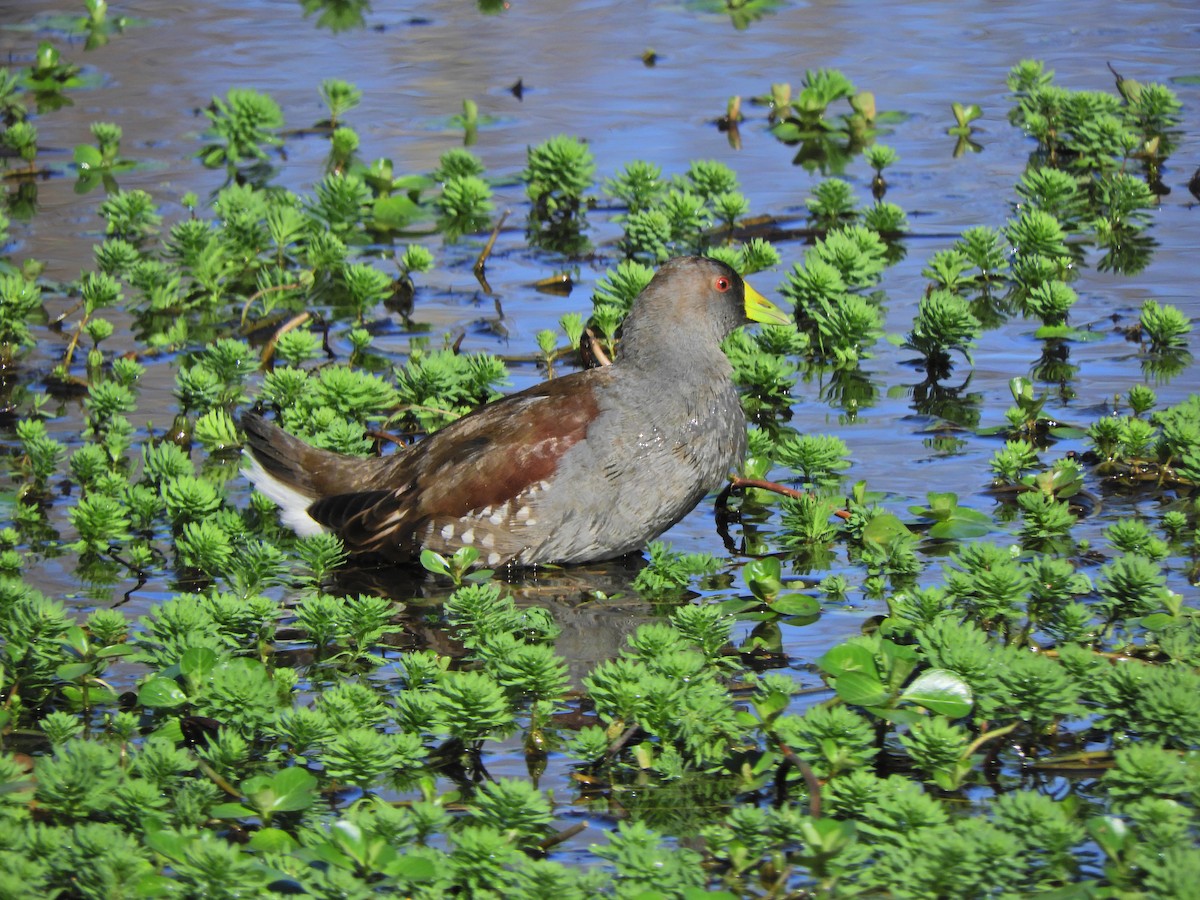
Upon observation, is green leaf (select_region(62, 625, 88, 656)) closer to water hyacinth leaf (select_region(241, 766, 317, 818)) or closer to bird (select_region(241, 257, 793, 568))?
water hyacinth leaf (select_region(241, 766, 317, 818))

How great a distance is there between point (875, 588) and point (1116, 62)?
788cm

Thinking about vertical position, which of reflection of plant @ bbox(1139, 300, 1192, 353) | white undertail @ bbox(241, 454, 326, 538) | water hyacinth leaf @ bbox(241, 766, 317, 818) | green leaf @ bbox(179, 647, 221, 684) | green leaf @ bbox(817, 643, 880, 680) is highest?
reflection of plant @ bbox(1139, 300, 1192, 353)

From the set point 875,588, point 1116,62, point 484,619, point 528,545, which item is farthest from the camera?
point 1116,62

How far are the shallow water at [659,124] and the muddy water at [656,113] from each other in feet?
0.07

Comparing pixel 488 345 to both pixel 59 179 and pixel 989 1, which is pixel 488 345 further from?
pixel 989 1

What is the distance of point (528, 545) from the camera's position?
654 centimetres

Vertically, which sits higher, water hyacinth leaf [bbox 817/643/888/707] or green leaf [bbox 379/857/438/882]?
water hyacinth leaf [bbox 817/643/888/707]

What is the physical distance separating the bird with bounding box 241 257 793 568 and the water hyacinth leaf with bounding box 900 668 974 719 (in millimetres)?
1936

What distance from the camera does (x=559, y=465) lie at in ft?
21.3

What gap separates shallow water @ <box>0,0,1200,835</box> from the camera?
7.76m

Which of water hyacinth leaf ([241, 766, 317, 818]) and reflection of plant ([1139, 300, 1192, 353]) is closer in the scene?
water hyacinth leaf ([241, 766, 317, 818])

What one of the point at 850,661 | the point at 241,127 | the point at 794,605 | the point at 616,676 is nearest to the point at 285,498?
the point at 794,605

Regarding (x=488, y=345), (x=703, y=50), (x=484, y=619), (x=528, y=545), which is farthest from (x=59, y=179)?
(x=484, y=619)

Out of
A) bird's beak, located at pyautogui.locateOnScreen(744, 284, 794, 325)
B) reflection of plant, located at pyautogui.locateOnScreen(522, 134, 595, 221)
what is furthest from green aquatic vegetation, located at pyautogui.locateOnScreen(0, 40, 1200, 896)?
reflection of plant, located at pyautogui.locateOnScreen(522, 134, 595, 221)
